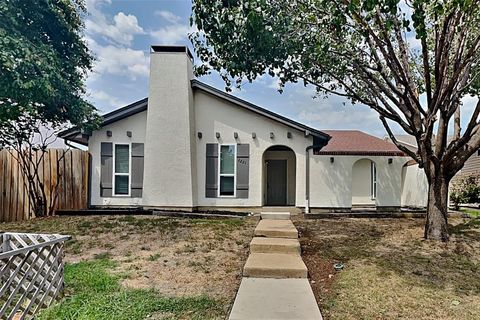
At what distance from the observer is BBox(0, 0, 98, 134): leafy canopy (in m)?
7.64

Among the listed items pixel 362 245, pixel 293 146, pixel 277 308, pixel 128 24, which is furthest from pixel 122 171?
pixel 277 308

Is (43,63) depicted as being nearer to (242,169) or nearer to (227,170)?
(227,170)

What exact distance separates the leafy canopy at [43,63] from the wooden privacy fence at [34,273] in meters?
4.35

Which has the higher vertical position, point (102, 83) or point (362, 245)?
point (102, 83)

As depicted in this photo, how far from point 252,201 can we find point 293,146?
98.0 inches

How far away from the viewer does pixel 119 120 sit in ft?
41.0

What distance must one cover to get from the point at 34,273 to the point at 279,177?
12052mm

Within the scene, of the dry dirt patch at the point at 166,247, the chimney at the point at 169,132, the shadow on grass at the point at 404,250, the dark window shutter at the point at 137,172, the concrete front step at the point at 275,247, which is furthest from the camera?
the dark window shutter at the point at 137,172

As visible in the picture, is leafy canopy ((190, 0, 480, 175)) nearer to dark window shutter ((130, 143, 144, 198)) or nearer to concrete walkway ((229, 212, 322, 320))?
concrete walkway ((229, 212, 322, 320))

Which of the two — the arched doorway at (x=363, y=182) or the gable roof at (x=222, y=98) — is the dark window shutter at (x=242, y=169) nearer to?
the gable roof at (x=222, y=98)

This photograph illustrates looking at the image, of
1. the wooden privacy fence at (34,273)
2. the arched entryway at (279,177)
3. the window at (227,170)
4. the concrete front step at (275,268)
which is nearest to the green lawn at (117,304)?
the wooden privacy fence at (34,273)

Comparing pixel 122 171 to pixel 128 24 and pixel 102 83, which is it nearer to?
pixel 102 83

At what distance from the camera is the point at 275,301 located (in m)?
4.38

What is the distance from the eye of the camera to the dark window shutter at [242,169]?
12328mm
